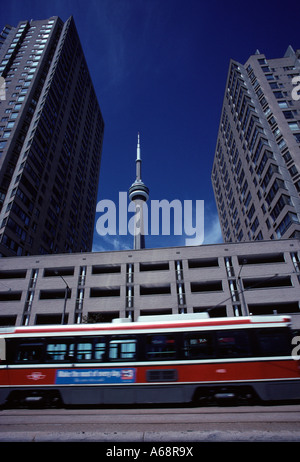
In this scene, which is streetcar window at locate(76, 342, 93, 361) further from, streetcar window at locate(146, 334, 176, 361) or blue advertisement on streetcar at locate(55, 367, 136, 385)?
streetcar window at locate(146, 334, 176, 361)

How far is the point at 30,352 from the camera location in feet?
33.9

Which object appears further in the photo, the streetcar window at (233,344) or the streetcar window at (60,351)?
the streetcar window at (60,351)

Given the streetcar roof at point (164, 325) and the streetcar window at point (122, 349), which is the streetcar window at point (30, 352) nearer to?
the streetcar roof at point (164, 325)

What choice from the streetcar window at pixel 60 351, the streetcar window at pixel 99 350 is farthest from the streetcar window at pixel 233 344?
the streetcar window at pixel 60 351

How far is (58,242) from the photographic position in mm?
53875

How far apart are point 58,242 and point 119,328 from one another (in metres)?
47.5

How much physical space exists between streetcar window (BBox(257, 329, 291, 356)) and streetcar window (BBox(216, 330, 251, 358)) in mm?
547

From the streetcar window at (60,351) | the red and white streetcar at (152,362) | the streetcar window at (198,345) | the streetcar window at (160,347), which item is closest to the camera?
the red and white streetcar at (152,362)

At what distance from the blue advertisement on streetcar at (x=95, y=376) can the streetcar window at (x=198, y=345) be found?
2321 millimetres

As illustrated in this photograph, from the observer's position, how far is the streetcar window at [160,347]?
9.84m

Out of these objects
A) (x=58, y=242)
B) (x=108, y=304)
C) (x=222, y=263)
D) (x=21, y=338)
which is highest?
(x=58, y=242)
